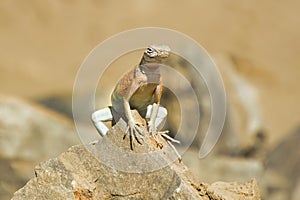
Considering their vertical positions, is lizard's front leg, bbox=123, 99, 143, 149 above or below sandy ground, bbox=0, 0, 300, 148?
below

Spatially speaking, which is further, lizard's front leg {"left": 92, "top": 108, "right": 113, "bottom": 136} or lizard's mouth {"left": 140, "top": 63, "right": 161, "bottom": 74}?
lizard's front leg {"left": 92, "top": 108, "right": 113, "bottom": 136}

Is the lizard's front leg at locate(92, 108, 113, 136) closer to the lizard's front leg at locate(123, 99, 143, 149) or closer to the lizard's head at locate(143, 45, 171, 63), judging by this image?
the lizard's front leg at locate(123, 99, 143, 149)

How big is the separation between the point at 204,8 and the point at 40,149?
9788 mm

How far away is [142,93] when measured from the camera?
457 centimetres

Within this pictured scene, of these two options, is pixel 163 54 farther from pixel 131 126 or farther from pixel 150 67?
pixel 131 126

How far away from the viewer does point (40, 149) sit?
8.91 meters

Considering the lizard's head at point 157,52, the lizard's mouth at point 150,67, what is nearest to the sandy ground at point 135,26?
the lizard's mouth at point 150,67

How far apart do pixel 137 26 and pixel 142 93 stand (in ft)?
41.3

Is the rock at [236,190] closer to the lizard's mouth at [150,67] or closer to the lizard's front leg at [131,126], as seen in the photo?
the lizard's front leg at [131,126]

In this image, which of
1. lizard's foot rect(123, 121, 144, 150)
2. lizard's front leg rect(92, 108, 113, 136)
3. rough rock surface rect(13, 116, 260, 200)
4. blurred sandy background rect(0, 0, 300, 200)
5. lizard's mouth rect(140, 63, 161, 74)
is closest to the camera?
→ rough rock surface rect(13, 116, 260, 200)

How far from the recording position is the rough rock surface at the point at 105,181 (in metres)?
4.19

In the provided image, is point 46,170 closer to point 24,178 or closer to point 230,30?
point 24,178

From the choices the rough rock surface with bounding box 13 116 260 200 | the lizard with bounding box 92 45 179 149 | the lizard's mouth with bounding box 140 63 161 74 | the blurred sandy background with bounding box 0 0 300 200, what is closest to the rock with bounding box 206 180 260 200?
the rough rock surface with bounding box 13 116 260 200

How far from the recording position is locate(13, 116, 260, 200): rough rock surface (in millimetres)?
4188
